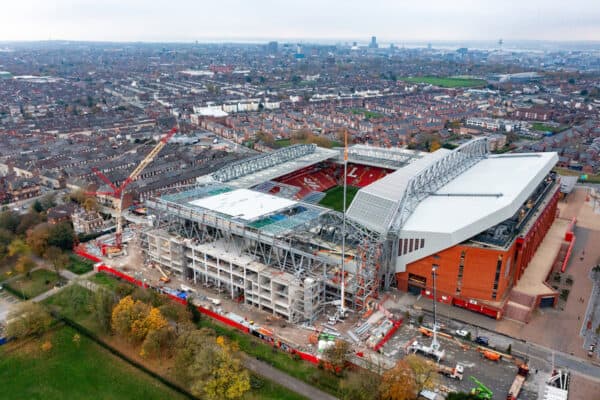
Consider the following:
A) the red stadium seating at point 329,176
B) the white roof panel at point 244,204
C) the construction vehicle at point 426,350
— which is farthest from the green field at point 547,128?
the construction vehicle at point 426,350

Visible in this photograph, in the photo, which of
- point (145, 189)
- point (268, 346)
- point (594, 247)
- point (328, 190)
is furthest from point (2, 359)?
point (594, 247)

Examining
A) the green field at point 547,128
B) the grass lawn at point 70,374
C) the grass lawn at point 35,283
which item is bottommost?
the grass lawn at point 70,374

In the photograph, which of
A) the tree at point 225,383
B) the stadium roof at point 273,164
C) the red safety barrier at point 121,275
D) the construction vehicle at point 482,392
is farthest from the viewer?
the stadium roof at point 273,164

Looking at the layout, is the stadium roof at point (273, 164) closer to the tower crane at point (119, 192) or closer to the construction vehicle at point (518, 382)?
the tower crane at point (119, 192)

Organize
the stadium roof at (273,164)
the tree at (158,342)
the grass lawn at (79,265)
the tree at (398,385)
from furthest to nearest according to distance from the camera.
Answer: the stadium roof at (273,164), the grass lawn at (79,265), the tree at (158,342), the tree at (398,385)

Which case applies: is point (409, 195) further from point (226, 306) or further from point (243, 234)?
point (226, 306)

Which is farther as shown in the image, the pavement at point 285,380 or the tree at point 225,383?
the pavement at point 285,380
